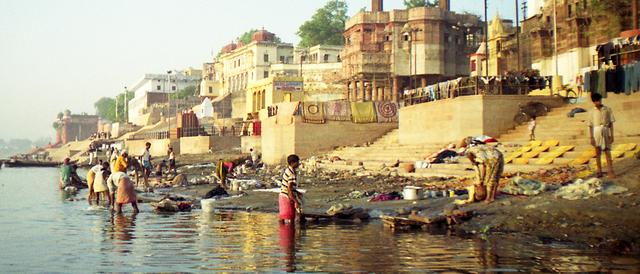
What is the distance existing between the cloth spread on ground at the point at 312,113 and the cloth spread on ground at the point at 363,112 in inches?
64.7

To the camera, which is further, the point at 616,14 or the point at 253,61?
the point at 253,61

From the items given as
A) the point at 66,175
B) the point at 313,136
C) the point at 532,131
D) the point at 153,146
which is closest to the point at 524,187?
the point at 532,131

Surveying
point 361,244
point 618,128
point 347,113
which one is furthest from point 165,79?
point 361,244

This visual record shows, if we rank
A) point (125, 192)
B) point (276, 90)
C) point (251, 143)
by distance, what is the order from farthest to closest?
point (276, 90) < point (251, 143) < point (125, 192)

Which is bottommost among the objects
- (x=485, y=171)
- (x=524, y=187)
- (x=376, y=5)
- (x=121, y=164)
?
(x=524, y=187)

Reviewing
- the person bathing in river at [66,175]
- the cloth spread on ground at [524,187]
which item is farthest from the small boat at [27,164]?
the cloth spread on ground at [524,187]

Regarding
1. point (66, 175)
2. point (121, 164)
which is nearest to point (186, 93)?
point (66, 175)

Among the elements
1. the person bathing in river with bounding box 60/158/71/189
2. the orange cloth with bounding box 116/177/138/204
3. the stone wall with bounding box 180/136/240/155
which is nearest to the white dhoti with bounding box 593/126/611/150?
the orange cloth with bounding box 116/177/138/204

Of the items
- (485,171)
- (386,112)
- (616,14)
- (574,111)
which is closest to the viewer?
(485,171)

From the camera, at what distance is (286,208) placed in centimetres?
1275

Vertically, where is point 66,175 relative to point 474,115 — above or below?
below

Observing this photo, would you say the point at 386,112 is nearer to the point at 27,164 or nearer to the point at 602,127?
the point at 602,127

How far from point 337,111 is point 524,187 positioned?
2269 centimetres

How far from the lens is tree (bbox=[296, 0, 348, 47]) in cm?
9012
